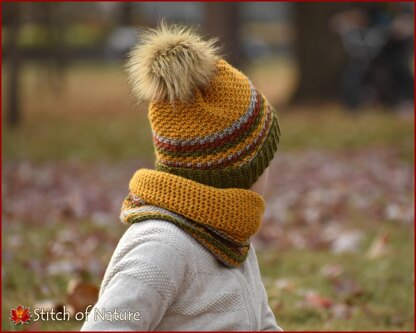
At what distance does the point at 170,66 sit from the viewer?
254cm

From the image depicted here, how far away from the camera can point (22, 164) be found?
928 centimetres

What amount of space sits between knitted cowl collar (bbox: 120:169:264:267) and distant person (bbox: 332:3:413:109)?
1095cm

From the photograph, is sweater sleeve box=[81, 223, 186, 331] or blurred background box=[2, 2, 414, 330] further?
blurred background box=[2, 2, 414, 330]

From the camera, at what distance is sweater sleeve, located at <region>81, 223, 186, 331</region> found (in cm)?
221

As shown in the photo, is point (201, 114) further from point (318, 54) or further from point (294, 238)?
point (318, 54)

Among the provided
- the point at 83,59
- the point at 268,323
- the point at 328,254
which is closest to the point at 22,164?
the point at 328,254

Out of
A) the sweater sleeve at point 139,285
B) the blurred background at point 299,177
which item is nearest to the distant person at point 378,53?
the blurred background at point 299,177

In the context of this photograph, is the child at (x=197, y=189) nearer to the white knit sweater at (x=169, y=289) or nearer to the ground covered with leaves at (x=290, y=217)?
the white knit sweater at (x=169, y=289)

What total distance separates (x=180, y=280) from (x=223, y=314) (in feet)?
0.68

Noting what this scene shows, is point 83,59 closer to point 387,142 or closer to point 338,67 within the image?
point 338,67

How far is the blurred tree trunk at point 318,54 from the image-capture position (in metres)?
14.5

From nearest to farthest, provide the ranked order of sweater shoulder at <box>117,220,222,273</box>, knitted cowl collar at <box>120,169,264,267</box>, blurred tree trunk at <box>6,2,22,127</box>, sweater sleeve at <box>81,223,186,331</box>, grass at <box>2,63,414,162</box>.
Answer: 1. sweater sleeve at <box>81,223,186,331</box>
2. sweater shoulder at <box>117,220,222,273</box>
3. knitted cowl collar at <box>120,169,264,267</box>
4. grass at <box>2,63,414,162</box>
5. blurred tree trunk at <box>6,2,22,127</box>

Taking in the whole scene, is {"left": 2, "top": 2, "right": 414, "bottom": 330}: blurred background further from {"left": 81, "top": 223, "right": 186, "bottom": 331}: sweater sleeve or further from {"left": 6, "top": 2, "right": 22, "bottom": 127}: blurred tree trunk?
{"left": 81, "top": 223, "right": 186, "bottom": 331}: sweater sleeve

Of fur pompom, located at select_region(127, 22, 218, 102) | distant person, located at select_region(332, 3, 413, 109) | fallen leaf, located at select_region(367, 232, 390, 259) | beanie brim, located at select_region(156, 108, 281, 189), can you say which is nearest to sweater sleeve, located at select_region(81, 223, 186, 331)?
beanie brim, located at select_region(156, 108, 281, 189)
